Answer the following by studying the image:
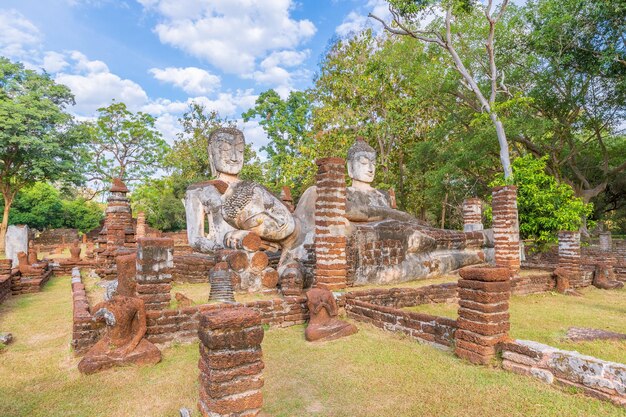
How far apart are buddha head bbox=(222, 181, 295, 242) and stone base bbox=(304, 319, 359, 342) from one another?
3220 millimetres

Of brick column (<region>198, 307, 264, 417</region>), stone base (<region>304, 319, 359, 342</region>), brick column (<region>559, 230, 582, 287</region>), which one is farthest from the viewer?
brick column (<region>559, 230, 582, 287</region>)

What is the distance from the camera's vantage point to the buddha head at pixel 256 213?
8109 mm

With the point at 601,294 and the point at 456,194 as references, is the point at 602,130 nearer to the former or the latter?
the point at 456,194

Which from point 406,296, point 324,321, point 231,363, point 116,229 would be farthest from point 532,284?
point 116,229

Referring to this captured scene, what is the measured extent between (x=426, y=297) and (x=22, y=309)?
7491 millimetres

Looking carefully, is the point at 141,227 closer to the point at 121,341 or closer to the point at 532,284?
the point at 121,341

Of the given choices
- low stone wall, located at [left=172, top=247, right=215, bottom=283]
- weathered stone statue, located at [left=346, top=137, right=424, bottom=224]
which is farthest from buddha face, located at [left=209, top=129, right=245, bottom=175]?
weathered stone statue, located at [left=346, top=137, right=424, bottom=224]

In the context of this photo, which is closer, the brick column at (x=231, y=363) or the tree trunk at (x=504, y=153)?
the brick column at (x=231, y=363)

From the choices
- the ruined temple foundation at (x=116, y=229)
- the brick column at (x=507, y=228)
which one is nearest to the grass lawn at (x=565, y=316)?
the brick column at (x=507, y=228)

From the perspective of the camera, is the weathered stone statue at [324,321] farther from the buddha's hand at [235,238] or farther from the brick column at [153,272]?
the buddha's hand at [235,238]

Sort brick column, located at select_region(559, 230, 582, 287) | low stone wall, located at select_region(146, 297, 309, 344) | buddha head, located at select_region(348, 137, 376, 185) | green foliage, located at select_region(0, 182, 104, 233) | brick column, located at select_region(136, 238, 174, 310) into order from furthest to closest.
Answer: green foliage, located at select_region(0, 182, 104, 233), buddha head, located at select_region(348, 137, 376, 185), brick column, located at select_region(559, 230, 582, 287), brick column, located at select_region(136, 238, 174, 310), low stone wall, located at select_region(146, 297, 309, 344)

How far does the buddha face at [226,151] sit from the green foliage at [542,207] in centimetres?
909

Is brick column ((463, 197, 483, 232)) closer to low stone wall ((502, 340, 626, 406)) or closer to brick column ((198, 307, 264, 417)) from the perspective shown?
low stone wall ((502, 340, 626, 406))

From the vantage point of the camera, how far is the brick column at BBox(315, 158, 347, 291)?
677 centimetres
